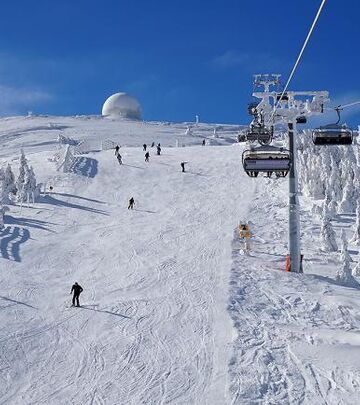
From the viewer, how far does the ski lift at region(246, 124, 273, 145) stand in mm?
21906

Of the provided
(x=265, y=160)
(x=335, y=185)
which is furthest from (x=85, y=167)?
(x=265, y=160)

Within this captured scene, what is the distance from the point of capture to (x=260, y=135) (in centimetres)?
2189

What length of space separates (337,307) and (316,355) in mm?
3979

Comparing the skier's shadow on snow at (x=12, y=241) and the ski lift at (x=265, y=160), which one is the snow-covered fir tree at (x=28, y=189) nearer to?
the skier's shadow on snow at (x=12, y=241)

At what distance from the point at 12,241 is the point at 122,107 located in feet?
301

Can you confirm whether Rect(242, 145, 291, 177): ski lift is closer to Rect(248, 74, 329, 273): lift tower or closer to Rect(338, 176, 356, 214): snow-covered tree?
Rect(248, 74, 329, 273): lift tower

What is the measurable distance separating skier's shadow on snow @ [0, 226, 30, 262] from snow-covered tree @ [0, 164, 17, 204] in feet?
23.0

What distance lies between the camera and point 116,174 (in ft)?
154

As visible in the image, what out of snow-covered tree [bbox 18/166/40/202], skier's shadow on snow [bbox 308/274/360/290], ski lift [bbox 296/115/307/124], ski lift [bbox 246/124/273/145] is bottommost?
skier's shadow on snow [bbox 308/274/360/290]

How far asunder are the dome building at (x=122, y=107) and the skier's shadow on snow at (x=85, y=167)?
66807 millimetres

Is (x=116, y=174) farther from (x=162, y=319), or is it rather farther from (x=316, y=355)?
(x=316, y=355)

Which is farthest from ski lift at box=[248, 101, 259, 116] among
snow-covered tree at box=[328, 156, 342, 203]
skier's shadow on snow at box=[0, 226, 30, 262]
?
snow-covered tree at box=[328, 156, 342, 203]

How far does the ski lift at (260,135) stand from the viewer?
2191cm

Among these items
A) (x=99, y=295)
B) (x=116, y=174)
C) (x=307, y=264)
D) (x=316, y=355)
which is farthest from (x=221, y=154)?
(x=316, y=355)
